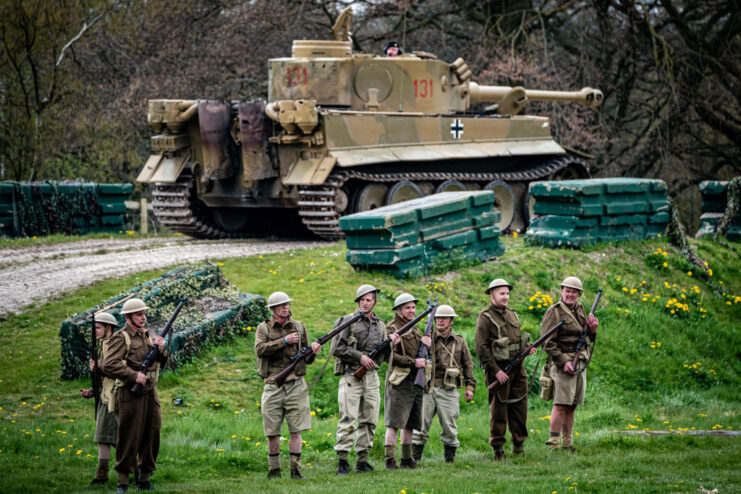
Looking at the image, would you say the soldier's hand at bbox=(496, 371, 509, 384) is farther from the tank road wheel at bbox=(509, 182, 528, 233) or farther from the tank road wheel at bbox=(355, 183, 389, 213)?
the tank road wheel at bbox=(509, 182, 528, 233)

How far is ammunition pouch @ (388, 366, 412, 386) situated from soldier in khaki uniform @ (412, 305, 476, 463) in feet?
0.98

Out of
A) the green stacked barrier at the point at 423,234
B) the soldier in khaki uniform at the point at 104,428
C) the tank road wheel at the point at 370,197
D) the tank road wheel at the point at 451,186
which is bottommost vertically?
the soldier in khaki uniform at the point at 104,428

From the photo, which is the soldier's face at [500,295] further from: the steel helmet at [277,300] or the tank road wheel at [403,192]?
the tank road wheel at [403,192]

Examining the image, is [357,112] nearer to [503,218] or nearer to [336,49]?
[336,49]

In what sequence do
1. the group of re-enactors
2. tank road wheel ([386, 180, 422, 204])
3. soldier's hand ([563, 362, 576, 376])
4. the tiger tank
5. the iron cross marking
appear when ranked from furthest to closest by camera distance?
1. the iron cross marking
2. tank road wheel ([386, 180, 422, 204])
3. the tiger tank
4. soldier's hand ([563, 362, 576, 376])
5. the group of re-enactors

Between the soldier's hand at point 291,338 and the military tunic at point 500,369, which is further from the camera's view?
the military tunic at point 500,369

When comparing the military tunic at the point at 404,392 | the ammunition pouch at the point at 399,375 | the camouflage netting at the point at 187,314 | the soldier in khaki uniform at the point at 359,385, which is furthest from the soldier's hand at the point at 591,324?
the camouflage netting at the point at 187,314

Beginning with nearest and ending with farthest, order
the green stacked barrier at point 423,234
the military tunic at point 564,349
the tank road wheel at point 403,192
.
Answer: the military tunic at point 564,349
the green stacked barrier at point 423,234
the tank road wheel at point 403,192

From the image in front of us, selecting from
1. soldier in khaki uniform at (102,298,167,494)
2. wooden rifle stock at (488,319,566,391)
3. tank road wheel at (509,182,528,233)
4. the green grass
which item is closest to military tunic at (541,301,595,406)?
wooden rifle stock at (488,319,566,391)

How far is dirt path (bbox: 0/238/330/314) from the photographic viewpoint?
16.0m

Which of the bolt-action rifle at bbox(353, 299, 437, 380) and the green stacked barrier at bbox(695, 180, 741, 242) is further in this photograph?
the green stacked barrier at bbox(695, 180, 741, 242)

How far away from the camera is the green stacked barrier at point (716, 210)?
2173 centimetres

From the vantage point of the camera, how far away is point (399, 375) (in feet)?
31.8

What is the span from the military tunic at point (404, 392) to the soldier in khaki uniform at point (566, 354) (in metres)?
1.41
